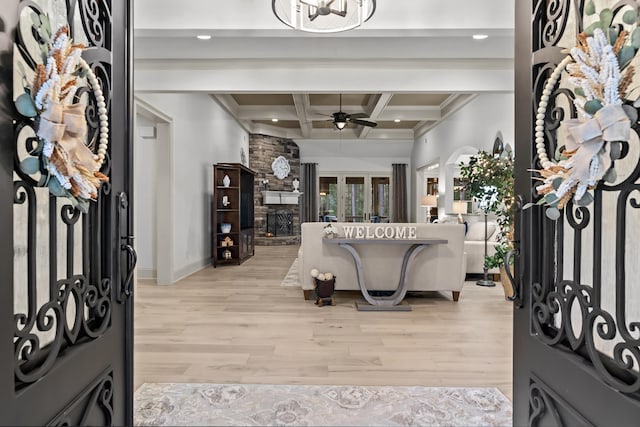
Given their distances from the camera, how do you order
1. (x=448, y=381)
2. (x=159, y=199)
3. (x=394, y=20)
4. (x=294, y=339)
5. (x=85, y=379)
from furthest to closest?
1. (x=159, y=199)
2. (x=394, y=20)
3. (x=294, y=339)
4. (x=448, y=381)
5. (x=85, y=379)

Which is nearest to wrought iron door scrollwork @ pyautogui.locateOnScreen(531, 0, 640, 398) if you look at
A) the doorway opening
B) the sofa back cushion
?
the doorway opening

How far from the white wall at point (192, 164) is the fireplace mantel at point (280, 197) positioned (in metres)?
2.49

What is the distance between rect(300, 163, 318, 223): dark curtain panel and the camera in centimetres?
1159

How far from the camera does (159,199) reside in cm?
543

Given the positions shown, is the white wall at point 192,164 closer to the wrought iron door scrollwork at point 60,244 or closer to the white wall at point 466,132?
the wrought iron door scrollwork at point 60,244

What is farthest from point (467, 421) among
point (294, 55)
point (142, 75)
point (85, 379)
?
point (142, 75)

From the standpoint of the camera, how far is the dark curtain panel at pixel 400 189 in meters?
11.7

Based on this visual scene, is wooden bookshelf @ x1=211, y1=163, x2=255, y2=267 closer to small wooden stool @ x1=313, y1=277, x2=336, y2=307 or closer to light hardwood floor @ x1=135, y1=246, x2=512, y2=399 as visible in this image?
light hardwood floor @ x1=135, y1=246, x2=512, y2=399

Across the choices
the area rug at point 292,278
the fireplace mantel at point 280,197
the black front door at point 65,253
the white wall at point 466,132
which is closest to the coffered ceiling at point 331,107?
the white wall at point 466,132

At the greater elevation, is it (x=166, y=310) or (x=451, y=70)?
(x=451, y=70)

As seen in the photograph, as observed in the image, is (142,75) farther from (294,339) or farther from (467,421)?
(467,421)

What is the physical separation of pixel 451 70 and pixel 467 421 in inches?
150

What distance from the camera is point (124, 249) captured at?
1344 mm

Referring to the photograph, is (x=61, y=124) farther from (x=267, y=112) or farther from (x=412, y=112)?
(x=412, y=112)
